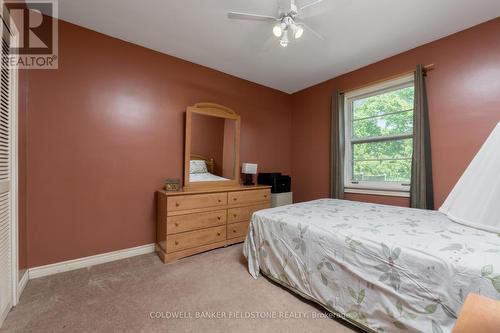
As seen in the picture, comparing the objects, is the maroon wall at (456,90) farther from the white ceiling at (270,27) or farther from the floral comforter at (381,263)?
the floral comforter at (381,263)

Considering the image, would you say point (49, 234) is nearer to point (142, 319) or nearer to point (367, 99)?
point (142, 319)

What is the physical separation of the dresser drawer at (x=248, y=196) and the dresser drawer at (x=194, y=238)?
388 mm

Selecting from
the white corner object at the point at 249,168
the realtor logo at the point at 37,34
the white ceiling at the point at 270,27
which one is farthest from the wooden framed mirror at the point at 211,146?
the realtor logo at the point at 37,34

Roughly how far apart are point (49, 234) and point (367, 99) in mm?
4209

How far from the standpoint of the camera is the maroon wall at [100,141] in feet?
6.56

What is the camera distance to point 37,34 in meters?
2.01

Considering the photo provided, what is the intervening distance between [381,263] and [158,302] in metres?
1.64

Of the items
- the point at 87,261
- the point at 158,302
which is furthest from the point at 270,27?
the point at 87,261

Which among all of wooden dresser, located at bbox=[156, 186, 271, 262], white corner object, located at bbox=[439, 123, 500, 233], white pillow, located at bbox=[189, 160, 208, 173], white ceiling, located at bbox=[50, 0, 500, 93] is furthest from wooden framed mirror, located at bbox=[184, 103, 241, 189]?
white corner object, located at bbox=[439, 123, 500, 233]

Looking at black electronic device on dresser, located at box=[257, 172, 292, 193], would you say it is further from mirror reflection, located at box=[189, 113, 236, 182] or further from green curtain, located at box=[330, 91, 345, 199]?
green curtain, located at box=[330, 91, 345, 199]

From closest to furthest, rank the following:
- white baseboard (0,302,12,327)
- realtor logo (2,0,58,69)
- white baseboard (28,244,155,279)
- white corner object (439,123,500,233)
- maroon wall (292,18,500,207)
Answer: white baseboard (0,302,12,327), white corner object (439,123,500,233), realtor logo (2,0,58,69), white baseboard (28,244,155,279), maroon wall (292,18,500,207)

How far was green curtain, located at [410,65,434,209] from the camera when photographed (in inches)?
92.5

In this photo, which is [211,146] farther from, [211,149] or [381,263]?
[381,263]

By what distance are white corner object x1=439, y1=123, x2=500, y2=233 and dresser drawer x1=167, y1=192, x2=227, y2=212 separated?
229 cm
